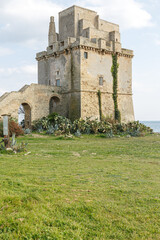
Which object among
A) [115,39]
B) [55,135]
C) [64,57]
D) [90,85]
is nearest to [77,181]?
[55,135]

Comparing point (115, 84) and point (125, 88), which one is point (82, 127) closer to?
point (115, 84)

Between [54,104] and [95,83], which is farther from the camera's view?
[54,104]

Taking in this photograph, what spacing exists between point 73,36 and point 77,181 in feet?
85.0

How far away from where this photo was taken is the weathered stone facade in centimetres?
2761

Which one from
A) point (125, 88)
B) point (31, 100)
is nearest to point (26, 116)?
point (31, 100)

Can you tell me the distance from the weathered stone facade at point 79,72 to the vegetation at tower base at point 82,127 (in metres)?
1.86

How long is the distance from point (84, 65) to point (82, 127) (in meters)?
7.70

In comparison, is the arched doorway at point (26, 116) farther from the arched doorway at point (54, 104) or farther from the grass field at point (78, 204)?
the grass field at point (78, 204)

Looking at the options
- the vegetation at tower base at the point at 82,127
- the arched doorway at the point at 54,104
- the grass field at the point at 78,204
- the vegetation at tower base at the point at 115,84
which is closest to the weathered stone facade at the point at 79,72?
the arched doorway at the point at 54,104

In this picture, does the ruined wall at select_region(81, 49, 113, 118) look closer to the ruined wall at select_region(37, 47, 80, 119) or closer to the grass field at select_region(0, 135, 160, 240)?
the ruined wall at select_region(37, 47, 80, 119)

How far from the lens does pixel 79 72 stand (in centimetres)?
2775

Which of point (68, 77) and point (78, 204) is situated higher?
point (68, 77)

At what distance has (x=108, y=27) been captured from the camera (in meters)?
33.4

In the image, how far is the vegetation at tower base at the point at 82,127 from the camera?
78.7 feet
